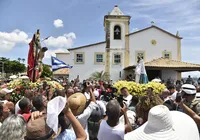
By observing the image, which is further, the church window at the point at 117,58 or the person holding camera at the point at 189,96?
the church window at the point at 117,58

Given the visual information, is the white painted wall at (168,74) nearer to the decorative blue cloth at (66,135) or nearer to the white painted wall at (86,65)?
→ the white painted wall at (86,65)

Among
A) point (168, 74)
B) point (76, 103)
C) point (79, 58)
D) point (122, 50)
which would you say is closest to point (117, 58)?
point (122, 50)

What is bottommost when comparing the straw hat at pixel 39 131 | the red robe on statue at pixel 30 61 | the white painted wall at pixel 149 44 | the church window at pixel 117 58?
the straw hat at pixel 39 131

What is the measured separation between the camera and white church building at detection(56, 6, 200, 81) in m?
29.2

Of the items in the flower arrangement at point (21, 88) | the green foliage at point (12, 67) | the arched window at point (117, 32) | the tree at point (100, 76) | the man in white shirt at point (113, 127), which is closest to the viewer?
the man in white shirt at point (113, 127)

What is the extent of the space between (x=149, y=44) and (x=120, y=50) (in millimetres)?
3570

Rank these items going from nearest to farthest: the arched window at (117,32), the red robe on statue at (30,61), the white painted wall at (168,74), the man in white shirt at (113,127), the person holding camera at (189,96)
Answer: the man in white shirt at (113,127)
the person holding camera at (189,96)
the red robe on statue at (30,61)
the white painted wall at (168,74)
the arched window at (117,32)

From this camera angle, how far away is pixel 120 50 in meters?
29.4

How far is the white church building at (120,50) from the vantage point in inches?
1151

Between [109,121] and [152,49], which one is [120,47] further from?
[109,121]

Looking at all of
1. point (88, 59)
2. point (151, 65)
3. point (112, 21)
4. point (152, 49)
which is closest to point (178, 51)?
point (152, 49)

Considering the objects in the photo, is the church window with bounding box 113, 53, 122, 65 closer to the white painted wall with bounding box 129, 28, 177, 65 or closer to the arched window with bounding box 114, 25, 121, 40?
the white painted wall with bounding box 129, 28, 177, 65

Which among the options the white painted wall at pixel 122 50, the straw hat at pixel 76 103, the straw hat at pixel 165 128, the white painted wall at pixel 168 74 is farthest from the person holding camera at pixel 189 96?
the white painted wall at pixel 122 50

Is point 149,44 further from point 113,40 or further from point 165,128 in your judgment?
point 165,128
